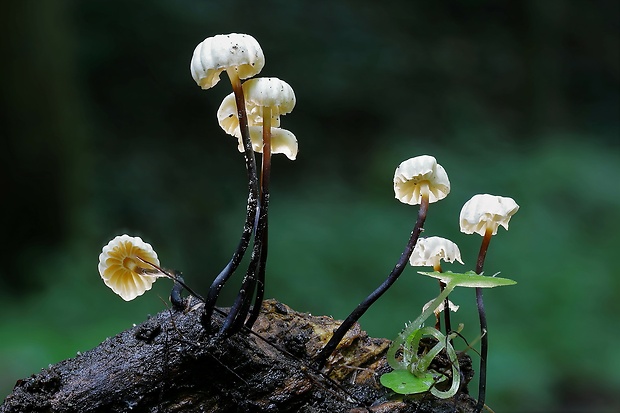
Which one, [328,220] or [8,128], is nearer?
[8,128]

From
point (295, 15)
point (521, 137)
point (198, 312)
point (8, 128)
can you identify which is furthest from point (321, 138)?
point (198, 312)

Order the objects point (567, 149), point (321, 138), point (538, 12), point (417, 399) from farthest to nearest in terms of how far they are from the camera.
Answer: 1. point (538, 12)
2. point (321, 138)
3. point (567, 149)
4. point (417, 399)

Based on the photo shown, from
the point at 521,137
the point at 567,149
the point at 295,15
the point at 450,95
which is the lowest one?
the point at 567,149

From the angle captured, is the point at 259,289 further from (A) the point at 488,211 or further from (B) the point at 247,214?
(A) the point at 488,211

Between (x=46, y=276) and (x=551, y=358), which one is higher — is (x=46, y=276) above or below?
above

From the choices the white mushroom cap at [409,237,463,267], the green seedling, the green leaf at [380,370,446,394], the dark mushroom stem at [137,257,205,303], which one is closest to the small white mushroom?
the white mushroom cap at [409,237,463,267]

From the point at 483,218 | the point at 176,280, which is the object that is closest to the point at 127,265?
the point at 176,280

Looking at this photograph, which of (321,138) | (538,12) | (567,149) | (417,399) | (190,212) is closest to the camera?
(417,399)

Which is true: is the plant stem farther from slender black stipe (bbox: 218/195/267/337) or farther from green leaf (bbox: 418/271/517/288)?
green leaf (bbox: 418/271/517/288)

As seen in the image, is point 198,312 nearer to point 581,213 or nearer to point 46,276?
point 46,276
